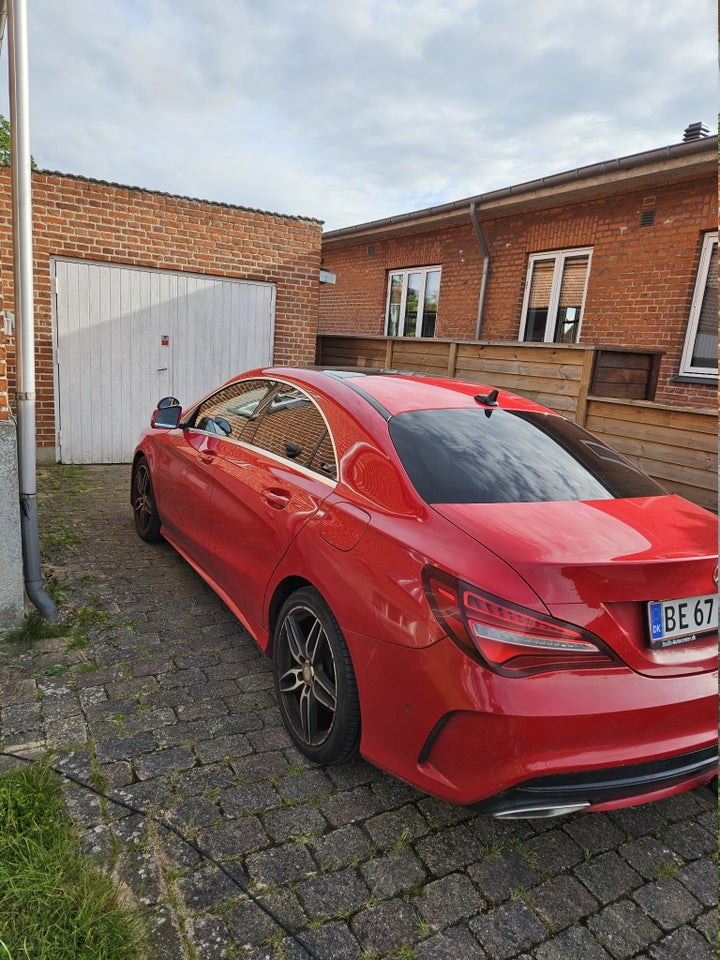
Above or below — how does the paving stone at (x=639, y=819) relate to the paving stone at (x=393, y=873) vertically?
below

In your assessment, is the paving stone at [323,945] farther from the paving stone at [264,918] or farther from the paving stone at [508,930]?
the paving stone at [508,930]

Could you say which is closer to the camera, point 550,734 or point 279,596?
point 550,734

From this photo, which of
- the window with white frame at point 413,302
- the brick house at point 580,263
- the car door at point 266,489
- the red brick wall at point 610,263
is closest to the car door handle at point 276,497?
the car door at point 266,489

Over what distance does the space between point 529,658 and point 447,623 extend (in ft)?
0.84

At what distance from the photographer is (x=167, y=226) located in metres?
8.16

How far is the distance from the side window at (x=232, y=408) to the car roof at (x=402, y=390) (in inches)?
12.7

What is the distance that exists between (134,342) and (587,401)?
227 inches

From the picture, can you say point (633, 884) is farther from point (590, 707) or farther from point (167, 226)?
point (167, 226)

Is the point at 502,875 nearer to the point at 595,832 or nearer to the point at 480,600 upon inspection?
the point at 595,832

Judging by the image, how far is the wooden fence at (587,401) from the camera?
18.7ft

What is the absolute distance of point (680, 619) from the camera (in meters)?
2.01

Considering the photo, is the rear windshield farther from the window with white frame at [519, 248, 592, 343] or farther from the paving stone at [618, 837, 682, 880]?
the window with white frame at [519, 248, 592, 343]

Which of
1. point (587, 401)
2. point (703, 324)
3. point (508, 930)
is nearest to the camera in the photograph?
point (508, 930)

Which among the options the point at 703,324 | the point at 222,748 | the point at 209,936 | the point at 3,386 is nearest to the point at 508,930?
the point at 209,936
